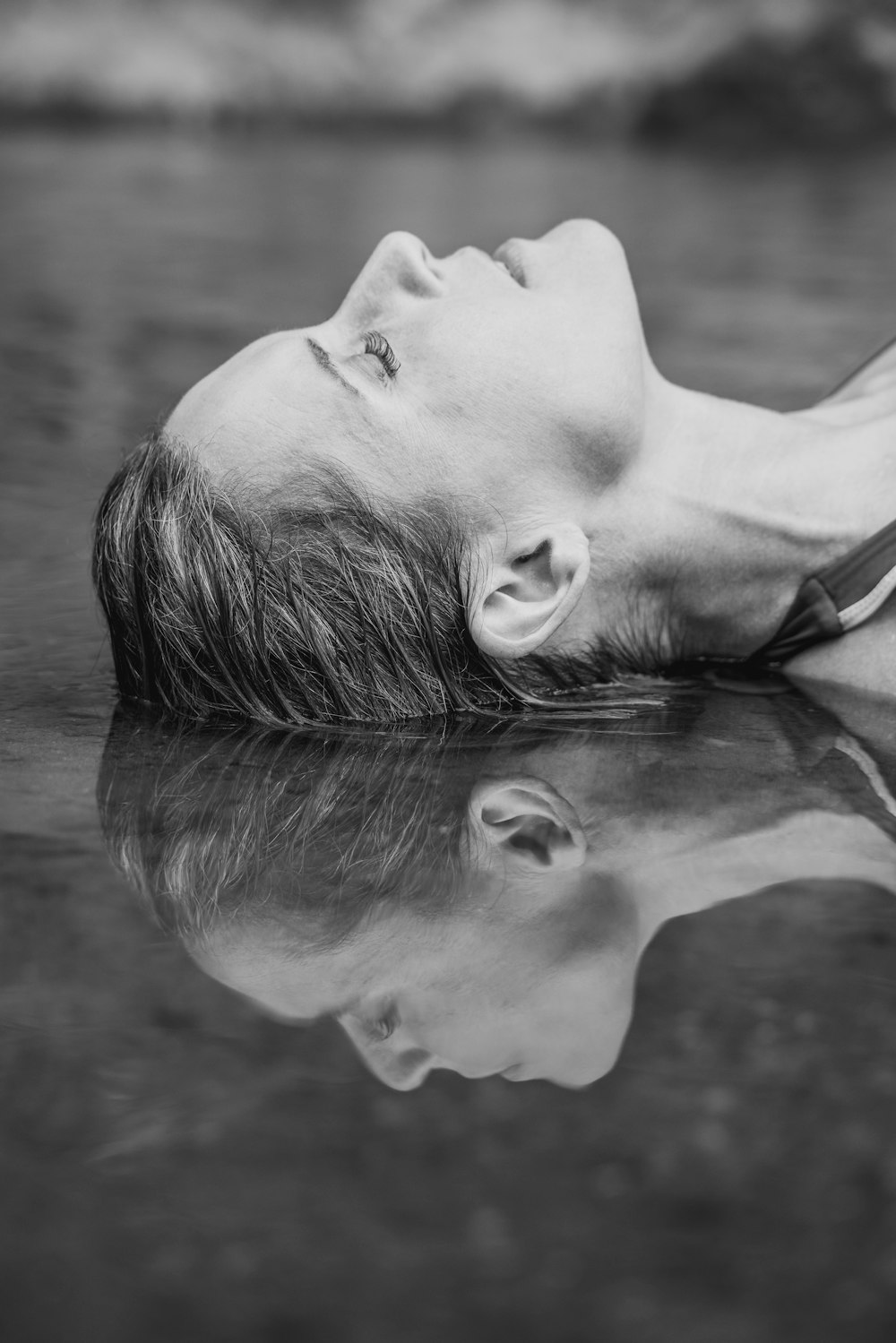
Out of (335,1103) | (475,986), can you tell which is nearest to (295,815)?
(475,986)

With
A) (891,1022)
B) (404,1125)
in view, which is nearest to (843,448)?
(891,1022)

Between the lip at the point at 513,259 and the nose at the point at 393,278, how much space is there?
95mm

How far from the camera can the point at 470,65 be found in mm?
8359

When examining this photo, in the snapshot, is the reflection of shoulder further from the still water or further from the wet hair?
the wet hair

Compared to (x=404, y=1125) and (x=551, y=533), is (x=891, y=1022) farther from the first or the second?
(x=551, y=533)

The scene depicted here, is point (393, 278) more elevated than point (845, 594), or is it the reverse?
point (393, 278)

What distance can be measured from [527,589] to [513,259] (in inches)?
15.1

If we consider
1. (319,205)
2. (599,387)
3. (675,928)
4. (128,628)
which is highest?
(599,387)

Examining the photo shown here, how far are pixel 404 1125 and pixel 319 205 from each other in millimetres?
4431

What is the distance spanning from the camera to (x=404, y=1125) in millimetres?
920

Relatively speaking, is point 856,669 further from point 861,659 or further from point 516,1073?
point 516,1073

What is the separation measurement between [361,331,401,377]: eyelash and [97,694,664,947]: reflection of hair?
14.3 inches

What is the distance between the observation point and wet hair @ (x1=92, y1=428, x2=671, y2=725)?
1.58m

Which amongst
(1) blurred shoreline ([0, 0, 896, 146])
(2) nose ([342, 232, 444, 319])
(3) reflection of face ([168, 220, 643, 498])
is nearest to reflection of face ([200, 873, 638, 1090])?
(3) reflection of face ([168, 220, 643, 498])
